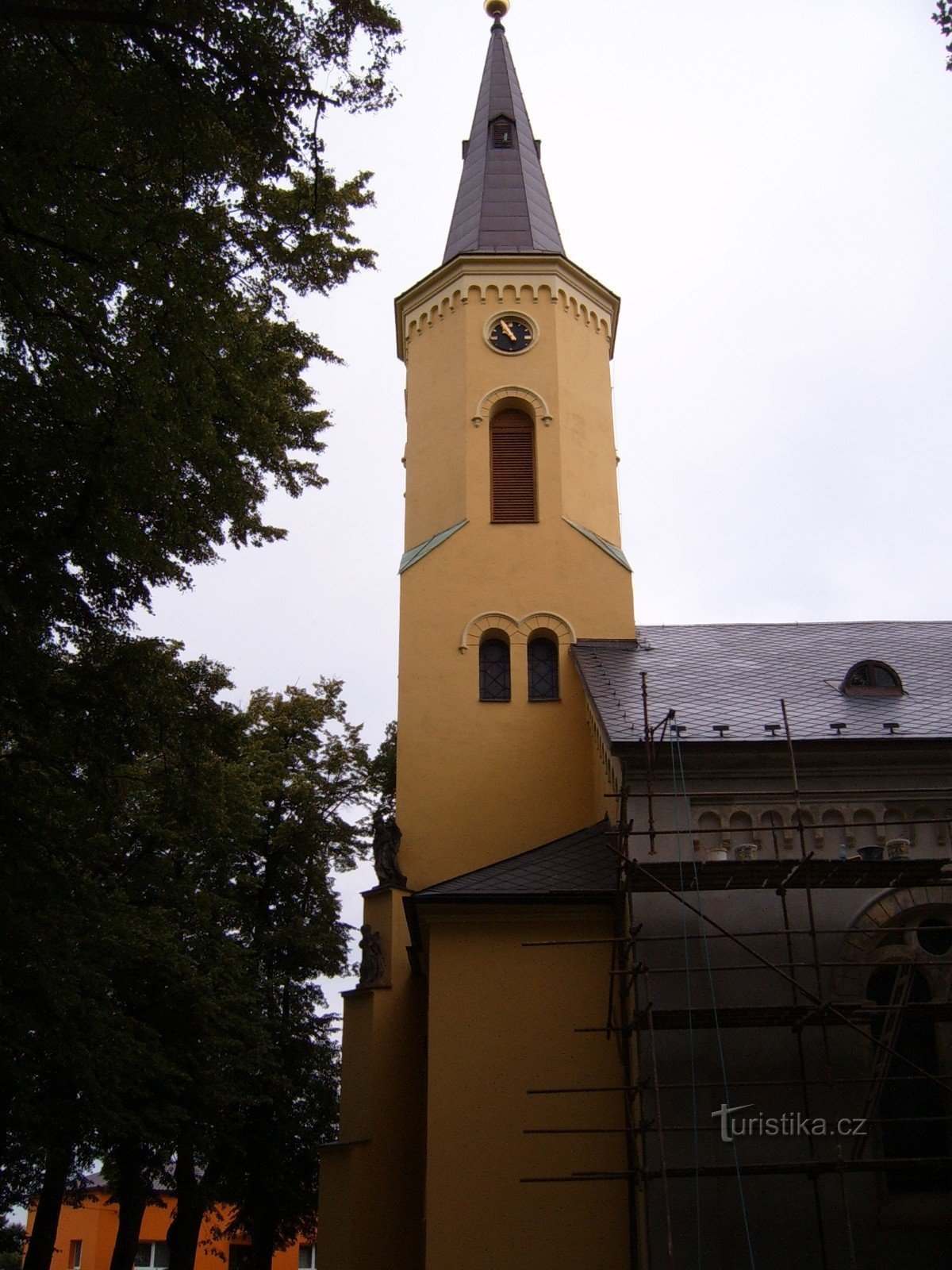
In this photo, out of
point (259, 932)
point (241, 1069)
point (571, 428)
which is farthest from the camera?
point (259, 932)

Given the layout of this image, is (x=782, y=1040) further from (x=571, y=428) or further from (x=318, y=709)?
(x=318, y=709)

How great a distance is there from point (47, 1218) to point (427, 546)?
33.8 ft

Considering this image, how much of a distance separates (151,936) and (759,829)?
8082mm

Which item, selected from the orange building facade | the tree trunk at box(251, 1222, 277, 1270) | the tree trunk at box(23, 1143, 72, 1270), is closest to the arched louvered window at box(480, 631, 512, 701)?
the tree trunk at box(23, 1143, 72, 1270)

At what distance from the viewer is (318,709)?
23.4 metres

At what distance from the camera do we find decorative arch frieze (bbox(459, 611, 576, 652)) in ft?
55.7

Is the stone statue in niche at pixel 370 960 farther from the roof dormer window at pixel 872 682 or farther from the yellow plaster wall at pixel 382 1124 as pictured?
the roof dormer window at pixel 872 682

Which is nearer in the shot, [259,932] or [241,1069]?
[241,1069]

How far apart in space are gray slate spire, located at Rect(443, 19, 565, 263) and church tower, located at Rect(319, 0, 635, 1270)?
0.07m

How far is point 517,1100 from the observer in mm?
11812

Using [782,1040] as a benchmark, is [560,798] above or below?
above

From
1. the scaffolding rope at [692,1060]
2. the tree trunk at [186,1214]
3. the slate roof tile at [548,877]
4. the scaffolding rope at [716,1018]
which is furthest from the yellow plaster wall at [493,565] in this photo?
the tree trunk at [186,1214]

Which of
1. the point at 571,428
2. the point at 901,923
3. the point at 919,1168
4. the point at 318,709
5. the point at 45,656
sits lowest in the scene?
the point at 919,1168

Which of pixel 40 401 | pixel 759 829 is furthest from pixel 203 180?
pixel 759 829
